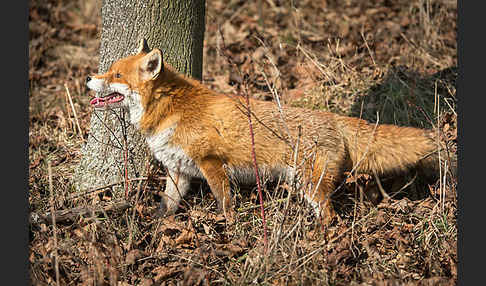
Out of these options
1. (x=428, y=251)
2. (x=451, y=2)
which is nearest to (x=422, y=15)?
(x=451, y=2)

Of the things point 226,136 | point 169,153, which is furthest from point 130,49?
point 226,136

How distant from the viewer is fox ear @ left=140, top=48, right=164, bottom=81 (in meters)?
4.61

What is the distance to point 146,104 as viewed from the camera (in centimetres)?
491

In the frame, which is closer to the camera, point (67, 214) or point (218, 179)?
point (67, 214)

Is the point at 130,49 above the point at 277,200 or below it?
above

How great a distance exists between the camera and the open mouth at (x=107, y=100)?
4840mm

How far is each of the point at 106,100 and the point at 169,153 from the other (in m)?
0.90

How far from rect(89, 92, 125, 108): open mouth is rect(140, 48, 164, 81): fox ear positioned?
35 cm

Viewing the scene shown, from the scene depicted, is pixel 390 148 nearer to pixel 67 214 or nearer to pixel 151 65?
pixel 151 65

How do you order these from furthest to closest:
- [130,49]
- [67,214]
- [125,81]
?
[130,49] → [125,81] → [67,214]

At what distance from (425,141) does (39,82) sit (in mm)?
6805

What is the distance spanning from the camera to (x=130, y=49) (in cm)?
529

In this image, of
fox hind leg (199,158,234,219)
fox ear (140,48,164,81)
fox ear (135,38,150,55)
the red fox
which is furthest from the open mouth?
fox hind leg (199,158,234,219)

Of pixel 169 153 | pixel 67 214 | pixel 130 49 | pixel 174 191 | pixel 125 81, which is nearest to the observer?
pixel 67 214
